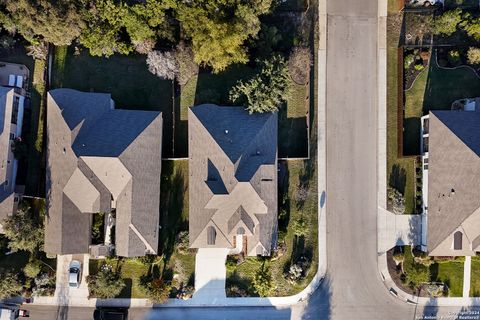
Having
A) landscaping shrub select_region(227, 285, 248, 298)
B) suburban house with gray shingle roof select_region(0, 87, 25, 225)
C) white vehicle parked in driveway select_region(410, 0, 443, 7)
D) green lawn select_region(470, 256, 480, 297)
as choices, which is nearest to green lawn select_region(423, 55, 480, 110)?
white vehicle parked in driveway select_region(410, 0, 443, 7)

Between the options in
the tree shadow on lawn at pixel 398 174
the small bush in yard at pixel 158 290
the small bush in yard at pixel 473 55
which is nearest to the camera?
the small bush in yard at pixel 158 290

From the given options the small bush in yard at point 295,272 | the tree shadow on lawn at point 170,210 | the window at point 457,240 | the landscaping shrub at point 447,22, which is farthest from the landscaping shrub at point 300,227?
the landscaping shrub at point 447,22

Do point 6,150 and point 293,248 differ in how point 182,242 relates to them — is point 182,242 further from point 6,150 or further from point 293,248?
point 6,150

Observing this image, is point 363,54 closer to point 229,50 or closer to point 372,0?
point 372,0

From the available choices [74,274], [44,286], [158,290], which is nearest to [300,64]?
[158,290]

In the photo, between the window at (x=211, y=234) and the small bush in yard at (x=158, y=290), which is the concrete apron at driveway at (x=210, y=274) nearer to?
the window at (x=211, y=234)

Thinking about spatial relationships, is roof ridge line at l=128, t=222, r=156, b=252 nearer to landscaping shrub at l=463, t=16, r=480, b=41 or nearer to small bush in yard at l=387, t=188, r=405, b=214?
small bush in yard at l=387, t=188, r=405, b=214
